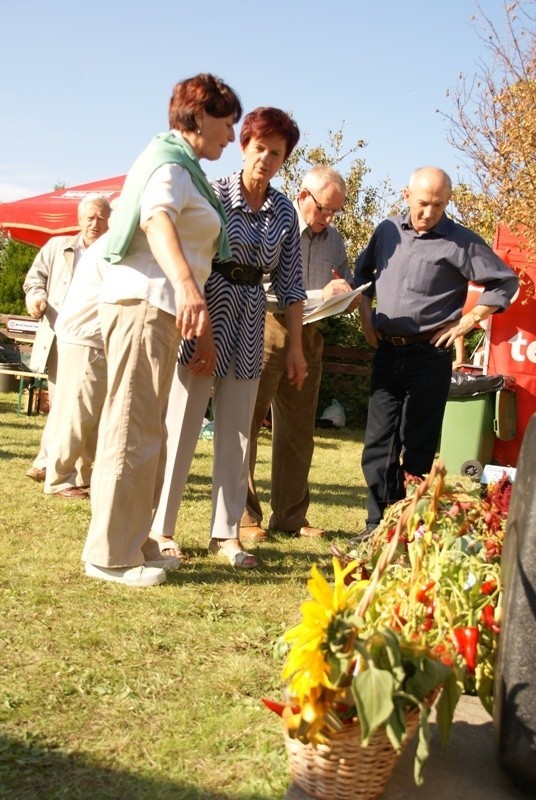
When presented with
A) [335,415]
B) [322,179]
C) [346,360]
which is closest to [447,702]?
[322,179]

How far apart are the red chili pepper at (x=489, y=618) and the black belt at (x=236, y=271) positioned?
8.54ft

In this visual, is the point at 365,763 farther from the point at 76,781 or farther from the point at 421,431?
the point at 421,431

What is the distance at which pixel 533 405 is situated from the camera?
929 cm

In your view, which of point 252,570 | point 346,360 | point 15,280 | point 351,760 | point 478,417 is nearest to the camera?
point 351,760

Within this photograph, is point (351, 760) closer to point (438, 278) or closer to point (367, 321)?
point (438, 278)

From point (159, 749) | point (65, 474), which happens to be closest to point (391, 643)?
point (159, 749)

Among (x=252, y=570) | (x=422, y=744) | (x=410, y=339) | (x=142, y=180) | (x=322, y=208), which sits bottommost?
(x=252, y=570)

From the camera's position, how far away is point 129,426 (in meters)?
4.04

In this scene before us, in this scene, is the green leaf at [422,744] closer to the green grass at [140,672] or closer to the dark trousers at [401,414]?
the green grass at [140,672]

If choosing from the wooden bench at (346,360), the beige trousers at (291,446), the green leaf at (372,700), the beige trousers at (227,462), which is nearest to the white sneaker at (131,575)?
the beige trousers at (227,462)

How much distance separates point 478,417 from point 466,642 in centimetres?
710

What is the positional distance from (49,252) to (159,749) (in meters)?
5.20

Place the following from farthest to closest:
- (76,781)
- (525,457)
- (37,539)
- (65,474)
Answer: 1. (65,474)
2. (37,539)
3. (76,781)
4. (525,457)

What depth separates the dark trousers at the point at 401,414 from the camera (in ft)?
17.4
